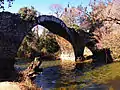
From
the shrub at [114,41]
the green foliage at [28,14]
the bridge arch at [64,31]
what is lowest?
the shrub at [114,41]

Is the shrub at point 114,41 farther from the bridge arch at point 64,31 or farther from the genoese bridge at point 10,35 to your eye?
the genoese bridge at point 10,35

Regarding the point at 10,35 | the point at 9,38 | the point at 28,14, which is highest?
the point at 28,14

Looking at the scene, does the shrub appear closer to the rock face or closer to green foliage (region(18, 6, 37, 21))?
green foliage (region(18, 6, 37, 21))

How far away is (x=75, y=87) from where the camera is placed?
77.8ft

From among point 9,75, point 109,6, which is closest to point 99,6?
point 109,6

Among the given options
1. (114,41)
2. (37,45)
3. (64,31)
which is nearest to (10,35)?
(114,41)

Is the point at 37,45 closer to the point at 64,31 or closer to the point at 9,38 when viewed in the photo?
the point at 64,31

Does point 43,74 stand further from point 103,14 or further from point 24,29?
point 103,14

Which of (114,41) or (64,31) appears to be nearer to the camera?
(114,41)

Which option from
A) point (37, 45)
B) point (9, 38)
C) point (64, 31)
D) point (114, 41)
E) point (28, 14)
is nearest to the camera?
point (9, 38)

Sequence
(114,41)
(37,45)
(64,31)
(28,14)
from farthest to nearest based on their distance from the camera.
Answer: (37,45) < (64,31) < (28,14) < (114,41)

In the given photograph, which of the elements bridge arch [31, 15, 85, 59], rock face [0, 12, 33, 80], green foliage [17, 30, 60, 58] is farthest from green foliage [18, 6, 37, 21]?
green foliage [17, 30, 60, 58]

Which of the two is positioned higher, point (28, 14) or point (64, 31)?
point (28, 14)

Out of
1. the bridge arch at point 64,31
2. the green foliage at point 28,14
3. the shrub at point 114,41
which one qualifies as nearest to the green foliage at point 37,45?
the bridge arch at point 64,31
